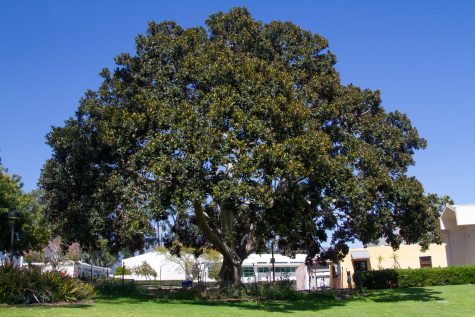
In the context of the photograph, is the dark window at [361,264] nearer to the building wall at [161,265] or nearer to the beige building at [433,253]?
the beige building at [433,253]

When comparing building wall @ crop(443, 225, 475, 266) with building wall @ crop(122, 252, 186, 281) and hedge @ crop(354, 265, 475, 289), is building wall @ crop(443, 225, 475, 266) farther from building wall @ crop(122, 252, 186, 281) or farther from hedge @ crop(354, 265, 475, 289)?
building wall @ crop(122, 252, 186, 281)

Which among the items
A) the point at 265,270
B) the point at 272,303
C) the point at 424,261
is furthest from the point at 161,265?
the point at 272,303

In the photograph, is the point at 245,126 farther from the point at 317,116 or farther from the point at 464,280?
the point at 464,280

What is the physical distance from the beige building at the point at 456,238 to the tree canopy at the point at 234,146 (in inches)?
491

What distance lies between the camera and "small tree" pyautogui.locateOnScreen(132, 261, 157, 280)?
214 feet

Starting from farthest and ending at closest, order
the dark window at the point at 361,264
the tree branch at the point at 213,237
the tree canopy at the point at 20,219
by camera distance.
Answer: the dark window at the point at 361,264
the tree canopy at the point at 20,219
the tree branch at the point at 213,237

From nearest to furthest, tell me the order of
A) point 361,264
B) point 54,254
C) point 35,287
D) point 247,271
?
point 35,287
point 361,264
point 247,271
point 54,254

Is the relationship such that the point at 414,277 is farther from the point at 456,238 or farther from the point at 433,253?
the point at 433,253

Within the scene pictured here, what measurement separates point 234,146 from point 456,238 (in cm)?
2628

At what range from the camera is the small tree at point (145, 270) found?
214 ft

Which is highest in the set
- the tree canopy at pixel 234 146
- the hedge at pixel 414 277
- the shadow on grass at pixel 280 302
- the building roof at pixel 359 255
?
the tree canopy at pixel 234 146

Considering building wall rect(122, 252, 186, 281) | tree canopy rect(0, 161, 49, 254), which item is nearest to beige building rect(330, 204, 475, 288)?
tree canopy rect(0, 161, 49, 254)

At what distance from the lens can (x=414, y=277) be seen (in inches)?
1367

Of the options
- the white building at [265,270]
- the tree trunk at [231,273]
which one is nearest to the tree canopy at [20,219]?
the tree trunk at [231,273]
